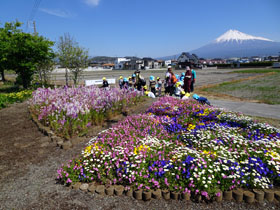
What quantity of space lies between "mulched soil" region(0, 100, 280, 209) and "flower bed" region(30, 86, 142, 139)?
0.58 meters

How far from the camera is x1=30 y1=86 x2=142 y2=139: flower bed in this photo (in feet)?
21.0

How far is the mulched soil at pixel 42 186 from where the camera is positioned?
338cm

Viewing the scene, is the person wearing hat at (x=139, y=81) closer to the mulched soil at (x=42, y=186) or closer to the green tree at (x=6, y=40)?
the mulched soil at (x=42, y=186)

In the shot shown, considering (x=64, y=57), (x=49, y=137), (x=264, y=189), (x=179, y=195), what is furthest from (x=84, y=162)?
(x=64, y=57)

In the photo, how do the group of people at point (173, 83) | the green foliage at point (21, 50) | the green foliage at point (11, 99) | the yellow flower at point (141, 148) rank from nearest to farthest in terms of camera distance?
the yellow flower at point (141, 148)
the group of people at point (173, 83)
the green foliage at point (11, 99)
the green foliage at point (21, 50)

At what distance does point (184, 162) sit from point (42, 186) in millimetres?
3024

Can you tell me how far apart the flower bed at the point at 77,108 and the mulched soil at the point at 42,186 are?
58 cm

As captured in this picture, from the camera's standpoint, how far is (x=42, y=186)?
3.90 meters

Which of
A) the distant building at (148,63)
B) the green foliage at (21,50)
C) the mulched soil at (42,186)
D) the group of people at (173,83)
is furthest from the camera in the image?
the distant building at (148,63)

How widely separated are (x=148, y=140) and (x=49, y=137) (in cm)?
356

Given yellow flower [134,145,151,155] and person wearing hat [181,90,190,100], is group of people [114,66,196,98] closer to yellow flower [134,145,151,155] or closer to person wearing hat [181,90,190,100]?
person wearing hat [181,90,190,100]

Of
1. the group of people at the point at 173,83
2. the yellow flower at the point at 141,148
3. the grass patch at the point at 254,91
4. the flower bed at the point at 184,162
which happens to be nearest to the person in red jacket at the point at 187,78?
the group of people at the point at 173,83

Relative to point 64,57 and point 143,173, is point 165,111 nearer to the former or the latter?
point 143,173

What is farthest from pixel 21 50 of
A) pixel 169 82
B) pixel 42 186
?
pixel 42 186
